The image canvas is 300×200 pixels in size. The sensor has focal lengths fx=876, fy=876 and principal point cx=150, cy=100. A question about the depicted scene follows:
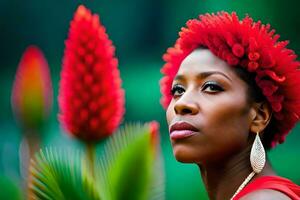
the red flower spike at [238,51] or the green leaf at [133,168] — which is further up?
the red flower spike at [238,51]

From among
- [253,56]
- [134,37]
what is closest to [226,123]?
[253,56]

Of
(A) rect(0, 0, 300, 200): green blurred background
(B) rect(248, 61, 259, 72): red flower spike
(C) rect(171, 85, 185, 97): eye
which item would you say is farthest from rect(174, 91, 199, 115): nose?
(A) rect(0, 0, 300, 200): green blurred background

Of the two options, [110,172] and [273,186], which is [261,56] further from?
[110,172]

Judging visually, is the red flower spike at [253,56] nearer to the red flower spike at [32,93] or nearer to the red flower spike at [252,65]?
the red flower spike at [252,65]

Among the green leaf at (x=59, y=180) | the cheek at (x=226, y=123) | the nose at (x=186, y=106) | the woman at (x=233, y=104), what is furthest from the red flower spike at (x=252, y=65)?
the green leaf at (x=59, y=180)

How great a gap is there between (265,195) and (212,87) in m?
0.42

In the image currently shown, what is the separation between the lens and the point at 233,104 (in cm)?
283

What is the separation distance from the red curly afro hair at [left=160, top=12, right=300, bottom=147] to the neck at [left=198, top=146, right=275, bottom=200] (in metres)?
0.19

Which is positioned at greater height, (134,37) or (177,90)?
(134,37)

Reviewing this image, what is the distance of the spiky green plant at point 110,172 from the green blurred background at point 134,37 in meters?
3.00

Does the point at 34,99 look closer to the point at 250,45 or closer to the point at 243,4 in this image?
A: the point at 250,45

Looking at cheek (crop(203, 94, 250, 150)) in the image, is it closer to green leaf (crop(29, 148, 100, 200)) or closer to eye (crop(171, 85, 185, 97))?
eye (crop(171, 85, 185, 97))

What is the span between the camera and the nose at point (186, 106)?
9.17ft

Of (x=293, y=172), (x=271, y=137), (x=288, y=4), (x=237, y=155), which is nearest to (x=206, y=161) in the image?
(x=237, y=155)
